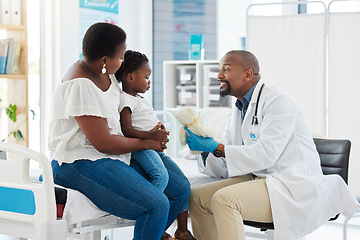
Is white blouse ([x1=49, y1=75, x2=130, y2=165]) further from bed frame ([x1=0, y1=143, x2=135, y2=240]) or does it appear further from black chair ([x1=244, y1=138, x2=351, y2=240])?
black chair ([x1=244, y1=138, x2=351, y2=240])

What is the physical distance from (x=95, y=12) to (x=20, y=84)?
97 centimetres

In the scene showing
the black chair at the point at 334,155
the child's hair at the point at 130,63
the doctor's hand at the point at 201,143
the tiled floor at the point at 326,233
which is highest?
the child's hair at the point at 130,63

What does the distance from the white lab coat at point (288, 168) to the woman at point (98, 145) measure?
0.49 m

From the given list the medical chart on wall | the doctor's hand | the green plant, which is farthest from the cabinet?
the doctor's hand

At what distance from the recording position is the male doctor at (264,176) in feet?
6.86

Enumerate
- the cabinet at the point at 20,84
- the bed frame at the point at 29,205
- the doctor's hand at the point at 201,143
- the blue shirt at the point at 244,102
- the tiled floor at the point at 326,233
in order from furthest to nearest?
the cabinet at the point at 20,84 → the tiled floor at the point at 326,233 → the blue shirt at the point at 244,102 → the doctor's hand at the point at 201,143 → the bed frame at the point at 29,205

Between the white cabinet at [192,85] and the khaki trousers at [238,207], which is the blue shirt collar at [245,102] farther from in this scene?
the white cabinet at [192,85]

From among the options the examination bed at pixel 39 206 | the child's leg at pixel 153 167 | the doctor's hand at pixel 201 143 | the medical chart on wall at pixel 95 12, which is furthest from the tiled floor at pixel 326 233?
the medical chart on wall at pixel 95 12

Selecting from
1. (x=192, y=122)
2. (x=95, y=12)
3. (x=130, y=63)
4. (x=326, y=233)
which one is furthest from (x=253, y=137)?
(x=95, y=12)

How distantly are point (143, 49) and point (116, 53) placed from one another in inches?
127

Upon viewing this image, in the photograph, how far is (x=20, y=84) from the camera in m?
4.14

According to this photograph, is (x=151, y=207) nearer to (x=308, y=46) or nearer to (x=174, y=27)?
(x=308, y=46)

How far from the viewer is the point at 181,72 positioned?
466 cm

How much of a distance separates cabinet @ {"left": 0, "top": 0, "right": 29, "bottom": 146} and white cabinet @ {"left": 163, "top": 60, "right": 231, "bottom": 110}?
1.24 metres
